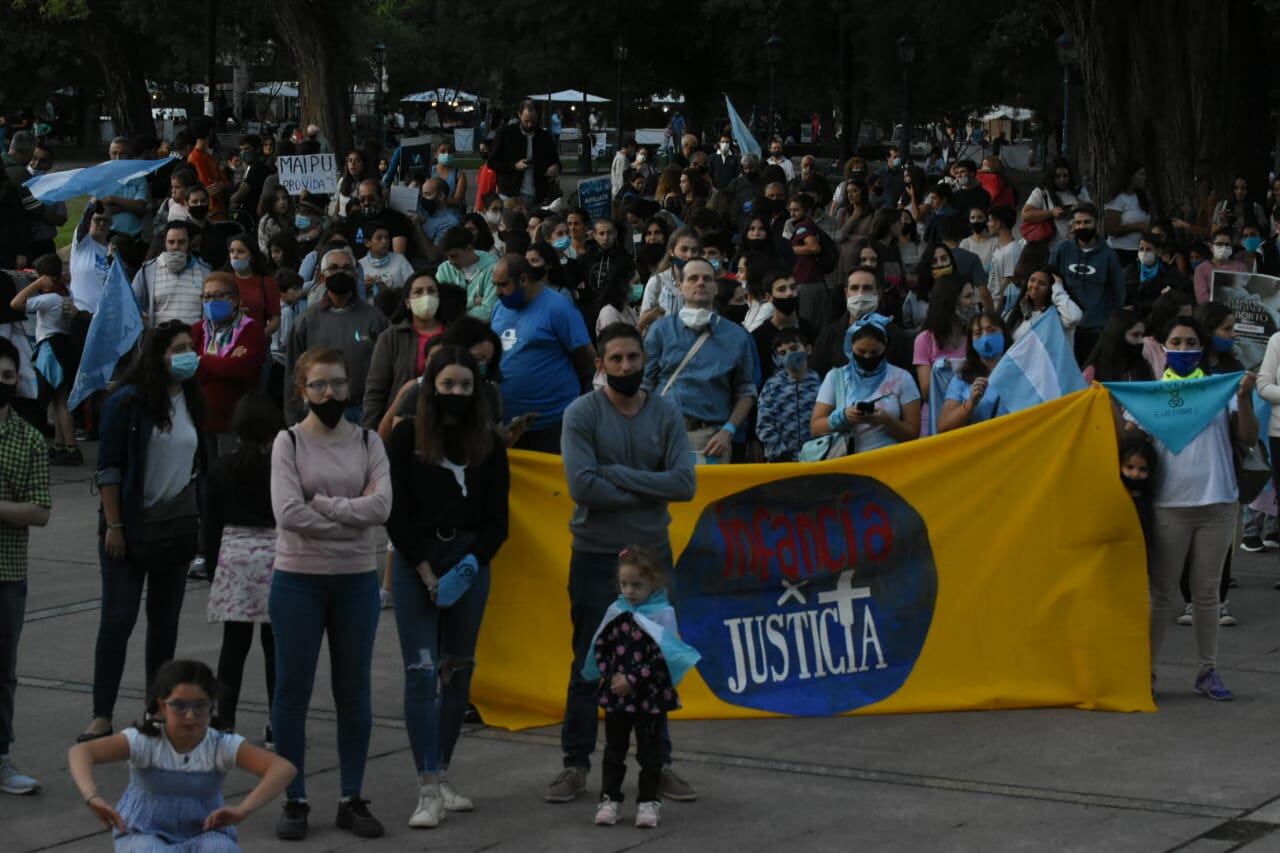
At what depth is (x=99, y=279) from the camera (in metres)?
16.9

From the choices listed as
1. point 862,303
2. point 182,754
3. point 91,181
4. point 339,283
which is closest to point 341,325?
point 339,283

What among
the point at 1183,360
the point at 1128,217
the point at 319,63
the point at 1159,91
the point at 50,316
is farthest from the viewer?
the point at 319,63

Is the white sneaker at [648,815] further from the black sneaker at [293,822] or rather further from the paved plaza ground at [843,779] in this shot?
the black sneaker at [293,822]

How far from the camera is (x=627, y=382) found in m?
7.82

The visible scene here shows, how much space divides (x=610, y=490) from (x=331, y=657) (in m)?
1.20

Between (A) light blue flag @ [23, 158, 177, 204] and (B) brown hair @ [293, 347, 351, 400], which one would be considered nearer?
(B) brown hair @ [293, 347, 351, 400]

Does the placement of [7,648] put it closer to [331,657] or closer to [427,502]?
[331,657]

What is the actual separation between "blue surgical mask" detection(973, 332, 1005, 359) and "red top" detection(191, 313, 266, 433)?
4.22 meters

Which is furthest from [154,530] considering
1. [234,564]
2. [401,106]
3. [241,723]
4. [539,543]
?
[401,106]

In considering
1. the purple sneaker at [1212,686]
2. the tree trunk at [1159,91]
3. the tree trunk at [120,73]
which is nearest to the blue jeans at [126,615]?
the purple sneaker at [1212,686]

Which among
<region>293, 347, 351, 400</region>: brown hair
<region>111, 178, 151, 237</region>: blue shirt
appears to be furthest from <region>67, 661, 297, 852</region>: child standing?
<region>111, 178, 151, 237</region>: blue shirt

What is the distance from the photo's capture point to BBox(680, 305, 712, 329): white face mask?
10.5 meters

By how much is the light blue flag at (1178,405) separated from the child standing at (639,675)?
2.82 meters

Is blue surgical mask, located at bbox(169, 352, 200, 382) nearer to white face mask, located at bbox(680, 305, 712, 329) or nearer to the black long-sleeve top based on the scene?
the black long-sleeve top
